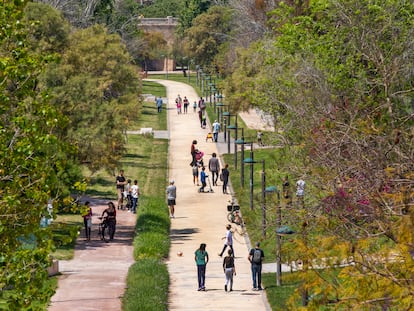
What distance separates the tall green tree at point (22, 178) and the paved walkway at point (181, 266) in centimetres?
1002

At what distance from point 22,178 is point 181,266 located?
17.0 metres

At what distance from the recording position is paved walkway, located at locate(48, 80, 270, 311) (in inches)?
1260

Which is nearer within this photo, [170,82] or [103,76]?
[103,76]

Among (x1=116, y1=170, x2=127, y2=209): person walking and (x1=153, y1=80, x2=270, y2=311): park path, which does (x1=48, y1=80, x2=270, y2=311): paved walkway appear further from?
(x1=116, y1=170, x2=127, y2=209): person walking

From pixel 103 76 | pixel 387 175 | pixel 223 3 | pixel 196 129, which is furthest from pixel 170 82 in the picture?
pixel 387 175

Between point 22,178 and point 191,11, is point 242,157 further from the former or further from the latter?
point 191,11

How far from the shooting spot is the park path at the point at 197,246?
32544 mm

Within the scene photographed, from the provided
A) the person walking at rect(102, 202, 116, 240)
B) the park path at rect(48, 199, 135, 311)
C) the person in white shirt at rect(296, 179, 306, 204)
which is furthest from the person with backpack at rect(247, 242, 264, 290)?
the person walking at rect(102, 202, 116, 240)

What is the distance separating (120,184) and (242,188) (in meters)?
6.38

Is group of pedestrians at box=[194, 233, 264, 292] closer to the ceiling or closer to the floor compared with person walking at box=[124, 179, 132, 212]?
closer to the floor

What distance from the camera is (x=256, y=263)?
32906 millimetres

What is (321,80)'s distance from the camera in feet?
141

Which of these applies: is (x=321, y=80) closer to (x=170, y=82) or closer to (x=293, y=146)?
(x=293, y=146)

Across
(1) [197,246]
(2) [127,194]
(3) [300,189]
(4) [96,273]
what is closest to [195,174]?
(2) [127,194]
